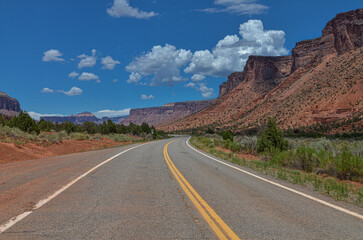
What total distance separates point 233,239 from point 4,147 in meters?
16.8

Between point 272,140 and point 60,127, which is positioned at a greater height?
point 60,127

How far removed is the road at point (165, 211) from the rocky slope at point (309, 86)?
2152 inches

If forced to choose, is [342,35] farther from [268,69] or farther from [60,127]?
[60,127]

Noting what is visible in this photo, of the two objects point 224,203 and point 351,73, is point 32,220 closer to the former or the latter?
point 224,203

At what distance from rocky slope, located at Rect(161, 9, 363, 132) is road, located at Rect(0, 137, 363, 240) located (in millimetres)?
54656

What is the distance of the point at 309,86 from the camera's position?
7575 centimetres

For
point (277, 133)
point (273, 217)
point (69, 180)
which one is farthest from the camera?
point (277, 133)

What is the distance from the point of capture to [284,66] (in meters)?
134

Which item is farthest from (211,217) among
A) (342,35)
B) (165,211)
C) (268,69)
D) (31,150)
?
(268,69)

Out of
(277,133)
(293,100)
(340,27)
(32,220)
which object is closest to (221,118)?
(293,100)

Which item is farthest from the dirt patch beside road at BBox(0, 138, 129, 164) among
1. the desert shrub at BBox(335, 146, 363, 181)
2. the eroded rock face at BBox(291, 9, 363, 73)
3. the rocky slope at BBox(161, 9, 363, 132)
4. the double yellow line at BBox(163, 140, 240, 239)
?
the eroded rock face at BBox(291, 9, 363, 73)

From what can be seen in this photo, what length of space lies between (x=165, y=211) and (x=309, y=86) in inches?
3184

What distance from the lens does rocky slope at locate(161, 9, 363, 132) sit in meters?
58.4

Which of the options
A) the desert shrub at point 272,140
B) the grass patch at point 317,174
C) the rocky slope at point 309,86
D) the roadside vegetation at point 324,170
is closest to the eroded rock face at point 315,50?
the rocky slope at point 309,86
